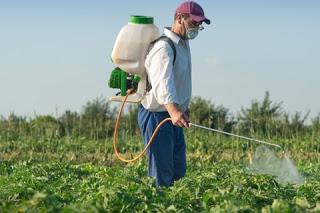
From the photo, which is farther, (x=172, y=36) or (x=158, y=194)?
(x=172, y=36)

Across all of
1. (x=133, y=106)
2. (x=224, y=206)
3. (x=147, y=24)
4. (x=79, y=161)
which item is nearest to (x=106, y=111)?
(x=133, y=106)

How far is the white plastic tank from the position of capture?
7949 mm

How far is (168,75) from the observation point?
23.9 feet

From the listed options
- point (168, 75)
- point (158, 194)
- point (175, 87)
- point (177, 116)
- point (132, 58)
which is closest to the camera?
point (158, 194)

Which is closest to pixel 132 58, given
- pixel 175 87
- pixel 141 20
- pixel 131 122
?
pixel 141 20

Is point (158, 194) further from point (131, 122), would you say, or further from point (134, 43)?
point (131, 122)

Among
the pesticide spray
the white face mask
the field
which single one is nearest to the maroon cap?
the white face mask

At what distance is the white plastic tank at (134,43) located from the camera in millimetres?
7949

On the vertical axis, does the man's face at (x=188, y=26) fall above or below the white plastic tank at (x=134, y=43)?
above

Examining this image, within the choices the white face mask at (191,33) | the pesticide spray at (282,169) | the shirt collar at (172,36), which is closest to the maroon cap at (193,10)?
the white face mask at (191,33)

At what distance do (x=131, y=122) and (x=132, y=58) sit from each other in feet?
36.3

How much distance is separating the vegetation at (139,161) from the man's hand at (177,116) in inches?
20.9

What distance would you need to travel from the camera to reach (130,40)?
26.4 feet

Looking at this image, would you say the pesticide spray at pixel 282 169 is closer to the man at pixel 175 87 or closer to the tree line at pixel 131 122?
the man at pixel 175 87
